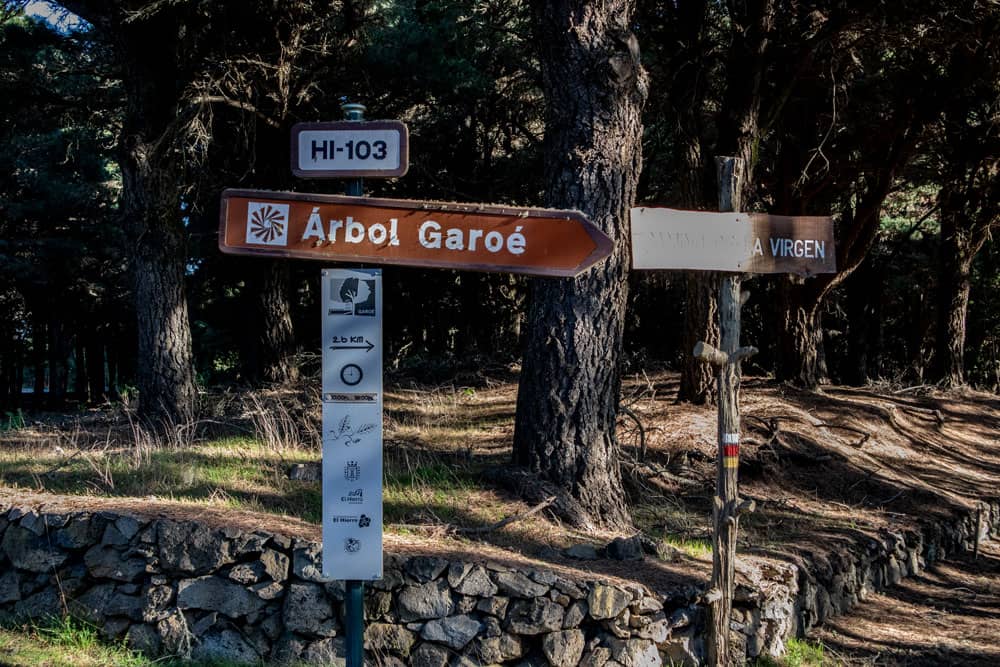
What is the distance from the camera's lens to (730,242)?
5.37 metres

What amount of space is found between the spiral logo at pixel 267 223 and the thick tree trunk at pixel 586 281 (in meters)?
3.36

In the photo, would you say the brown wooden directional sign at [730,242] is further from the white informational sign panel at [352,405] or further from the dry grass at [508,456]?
the dry grass at [508,456]

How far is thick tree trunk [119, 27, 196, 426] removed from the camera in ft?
34.5

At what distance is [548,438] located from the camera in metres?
6.96

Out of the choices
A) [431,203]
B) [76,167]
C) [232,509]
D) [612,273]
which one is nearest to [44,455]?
[232,509]

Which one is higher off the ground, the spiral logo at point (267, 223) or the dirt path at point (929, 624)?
the spiral logo at point (267, 223)

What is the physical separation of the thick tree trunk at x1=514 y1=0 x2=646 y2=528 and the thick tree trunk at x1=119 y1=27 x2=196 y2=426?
17.7 feet

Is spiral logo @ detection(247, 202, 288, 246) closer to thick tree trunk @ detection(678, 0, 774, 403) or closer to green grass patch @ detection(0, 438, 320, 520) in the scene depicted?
green grass patch @ detection(0, 438, 320, 520)

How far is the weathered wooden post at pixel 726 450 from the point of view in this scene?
548 cm

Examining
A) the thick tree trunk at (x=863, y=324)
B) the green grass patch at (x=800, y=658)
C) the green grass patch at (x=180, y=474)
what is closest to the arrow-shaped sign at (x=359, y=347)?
the green grass patch at (x=180, y=474)

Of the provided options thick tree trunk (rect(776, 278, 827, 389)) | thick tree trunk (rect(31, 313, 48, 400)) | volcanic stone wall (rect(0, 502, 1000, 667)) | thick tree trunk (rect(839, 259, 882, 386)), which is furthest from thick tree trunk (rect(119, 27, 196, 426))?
thick tree trunk (rect(31, 313, 48, 400))

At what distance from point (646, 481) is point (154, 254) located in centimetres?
625

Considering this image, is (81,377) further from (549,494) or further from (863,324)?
(549,494)

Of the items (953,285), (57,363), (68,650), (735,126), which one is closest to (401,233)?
(68,650)
